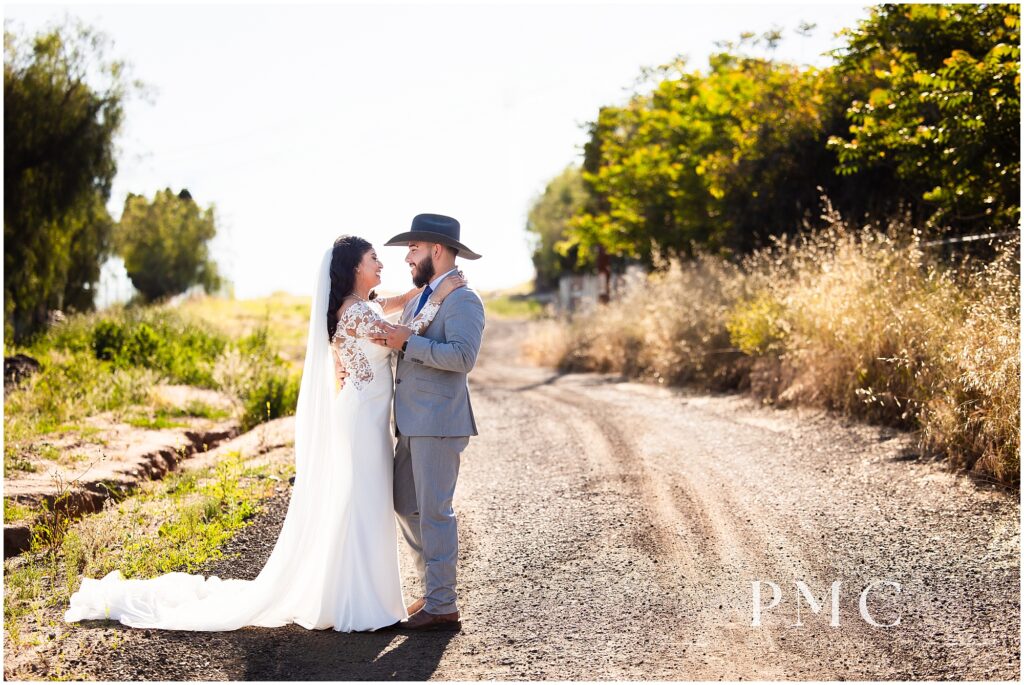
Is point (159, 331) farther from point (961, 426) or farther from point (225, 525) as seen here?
point (961, 426)

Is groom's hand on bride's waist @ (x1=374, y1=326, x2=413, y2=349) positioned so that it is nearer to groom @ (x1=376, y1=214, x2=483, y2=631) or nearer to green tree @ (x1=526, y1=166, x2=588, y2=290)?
groom @ (x1=376, y1=214, x2=483, y2=631)

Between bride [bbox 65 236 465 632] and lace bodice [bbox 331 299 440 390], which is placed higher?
lace bodice [bbox 331 299 440 390]

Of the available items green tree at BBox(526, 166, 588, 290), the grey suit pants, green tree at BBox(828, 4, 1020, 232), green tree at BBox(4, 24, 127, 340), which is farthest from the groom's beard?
green tree at BBox(526, 166, 588, 290)

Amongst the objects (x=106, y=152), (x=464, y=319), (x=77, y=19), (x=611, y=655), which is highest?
(x=77, y=19)

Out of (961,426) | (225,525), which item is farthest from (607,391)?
(225,525)

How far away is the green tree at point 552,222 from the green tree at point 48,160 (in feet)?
101

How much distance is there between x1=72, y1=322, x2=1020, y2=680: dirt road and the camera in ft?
15.6

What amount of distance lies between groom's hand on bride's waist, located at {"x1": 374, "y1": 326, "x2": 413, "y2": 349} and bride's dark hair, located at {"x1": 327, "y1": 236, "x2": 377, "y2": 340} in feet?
1.27

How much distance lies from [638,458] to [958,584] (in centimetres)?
427

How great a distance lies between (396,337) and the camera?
17.1ft

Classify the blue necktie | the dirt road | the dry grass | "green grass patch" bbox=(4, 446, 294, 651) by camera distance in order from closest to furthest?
the dirt road
the blue necktie
"green grass patch" bbox=(4, 446, 294, 651)
the dry grass

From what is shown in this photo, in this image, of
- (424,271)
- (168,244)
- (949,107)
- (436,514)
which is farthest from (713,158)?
(168,244)

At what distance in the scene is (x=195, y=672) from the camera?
4645 mm

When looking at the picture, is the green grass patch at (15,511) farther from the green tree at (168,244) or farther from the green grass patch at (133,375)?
the green tree at (168,244)
